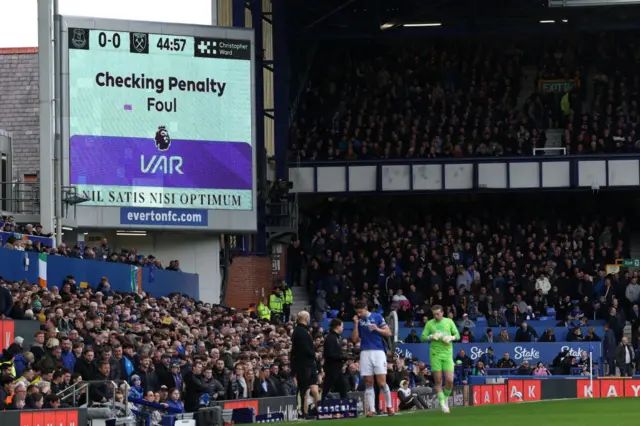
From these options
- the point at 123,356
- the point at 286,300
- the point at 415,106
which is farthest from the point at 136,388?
the point at 415,106

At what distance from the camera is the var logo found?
148 feet

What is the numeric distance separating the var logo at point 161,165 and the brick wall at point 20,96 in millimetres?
7561

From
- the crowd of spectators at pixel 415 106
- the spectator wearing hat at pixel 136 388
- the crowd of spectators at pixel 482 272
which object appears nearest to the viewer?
the spectator wearing hat at pixel 136 388

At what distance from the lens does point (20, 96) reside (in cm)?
5178

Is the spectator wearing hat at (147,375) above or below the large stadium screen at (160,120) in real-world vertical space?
below

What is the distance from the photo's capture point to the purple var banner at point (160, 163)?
Result: 44219 mm

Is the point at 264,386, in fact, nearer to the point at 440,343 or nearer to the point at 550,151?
the point at 440,343

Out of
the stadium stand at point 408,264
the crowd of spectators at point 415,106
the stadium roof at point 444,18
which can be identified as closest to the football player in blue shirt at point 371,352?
the stadium stand at point 408,264

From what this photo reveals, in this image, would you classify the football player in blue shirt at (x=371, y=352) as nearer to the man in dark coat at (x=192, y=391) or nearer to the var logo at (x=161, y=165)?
the man in dark coat at (x=192, y=391)

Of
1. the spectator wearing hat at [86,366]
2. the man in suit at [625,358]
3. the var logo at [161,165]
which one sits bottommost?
the man in suit at [625,358]

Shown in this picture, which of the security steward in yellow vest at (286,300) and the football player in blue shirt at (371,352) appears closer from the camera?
the football player in blue shirt at (371,352)

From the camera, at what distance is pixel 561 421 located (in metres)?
20.4

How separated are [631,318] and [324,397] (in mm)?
24647

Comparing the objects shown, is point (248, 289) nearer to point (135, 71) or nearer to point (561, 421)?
point (135, 71)
